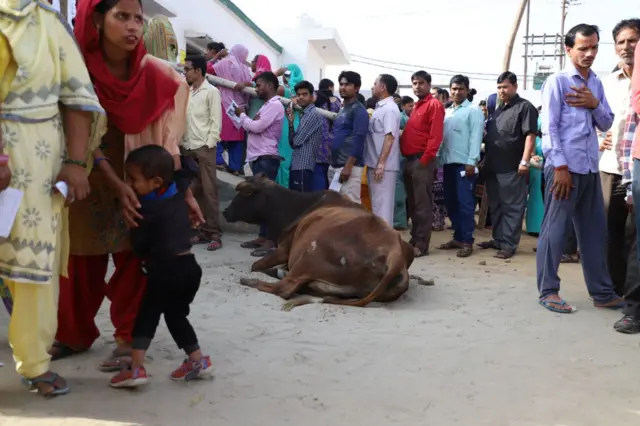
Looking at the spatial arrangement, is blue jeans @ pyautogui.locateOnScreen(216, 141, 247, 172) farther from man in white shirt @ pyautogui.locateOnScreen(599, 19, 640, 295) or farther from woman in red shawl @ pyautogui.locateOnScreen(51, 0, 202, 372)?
woman in red shawl @ pyautogui.locateOnScreen(51, 0, 202, 372)

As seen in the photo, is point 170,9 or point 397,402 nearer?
point 397,402

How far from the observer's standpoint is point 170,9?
11.3 metres

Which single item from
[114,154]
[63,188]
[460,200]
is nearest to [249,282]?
[114,154]

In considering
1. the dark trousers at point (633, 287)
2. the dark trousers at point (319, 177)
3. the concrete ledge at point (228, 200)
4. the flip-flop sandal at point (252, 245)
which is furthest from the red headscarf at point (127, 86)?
the concrete ledge at point (228, 200)

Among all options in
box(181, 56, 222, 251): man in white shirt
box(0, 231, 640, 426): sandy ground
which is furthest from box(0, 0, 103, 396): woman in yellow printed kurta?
box(181, 56, 222, 251): man in white shirt

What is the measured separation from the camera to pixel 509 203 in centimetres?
704

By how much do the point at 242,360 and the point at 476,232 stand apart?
6.50m

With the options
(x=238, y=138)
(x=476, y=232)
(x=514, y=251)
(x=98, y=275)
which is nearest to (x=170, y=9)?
(x=238, y=138)

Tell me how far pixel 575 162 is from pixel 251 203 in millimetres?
2957

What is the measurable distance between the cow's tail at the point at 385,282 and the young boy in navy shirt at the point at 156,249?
6.11 ft

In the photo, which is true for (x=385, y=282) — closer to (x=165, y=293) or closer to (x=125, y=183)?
(x=165, y=293)

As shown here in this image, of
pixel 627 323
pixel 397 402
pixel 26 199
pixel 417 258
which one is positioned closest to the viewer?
pixel 26 199

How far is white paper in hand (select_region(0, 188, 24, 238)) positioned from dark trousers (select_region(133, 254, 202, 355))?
0.62 m

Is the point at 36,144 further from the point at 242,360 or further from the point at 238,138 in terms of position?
the point at 238,138
